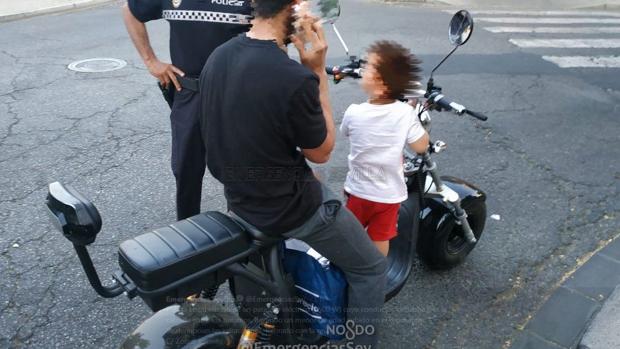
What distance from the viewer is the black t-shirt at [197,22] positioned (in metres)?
2.71

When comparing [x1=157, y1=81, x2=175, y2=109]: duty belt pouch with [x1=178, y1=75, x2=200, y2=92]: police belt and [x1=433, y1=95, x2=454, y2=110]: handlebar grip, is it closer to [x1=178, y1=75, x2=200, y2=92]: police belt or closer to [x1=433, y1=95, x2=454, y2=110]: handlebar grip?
[x1=178, y1=75, x2=200, y2=92]: police belt

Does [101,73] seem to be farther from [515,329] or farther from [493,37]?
[493,37]

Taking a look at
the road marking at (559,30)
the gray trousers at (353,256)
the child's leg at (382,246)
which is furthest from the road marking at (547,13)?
the gray trousers at (353,256)

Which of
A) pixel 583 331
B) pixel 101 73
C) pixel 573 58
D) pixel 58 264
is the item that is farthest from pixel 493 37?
pixel 58 264

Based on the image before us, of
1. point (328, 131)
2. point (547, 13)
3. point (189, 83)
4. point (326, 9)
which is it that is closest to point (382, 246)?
point (328, 131)

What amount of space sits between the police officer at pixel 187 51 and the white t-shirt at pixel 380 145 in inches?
30.5

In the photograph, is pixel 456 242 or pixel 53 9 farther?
pixel 53 9

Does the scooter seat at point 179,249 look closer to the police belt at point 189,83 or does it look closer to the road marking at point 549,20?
the police belt at point 189,83

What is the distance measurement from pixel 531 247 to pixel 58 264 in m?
3.24

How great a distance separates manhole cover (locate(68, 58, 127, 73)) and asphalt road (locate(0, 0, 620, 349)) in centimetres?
17

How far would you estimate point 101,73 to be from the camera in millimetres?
7199

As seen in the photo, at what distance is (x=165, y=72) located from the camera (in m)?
2.99

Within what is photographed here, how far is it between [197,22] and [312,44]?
108cm

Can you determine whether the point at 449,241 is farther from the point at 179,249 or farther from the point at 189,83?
the point at 179,249
